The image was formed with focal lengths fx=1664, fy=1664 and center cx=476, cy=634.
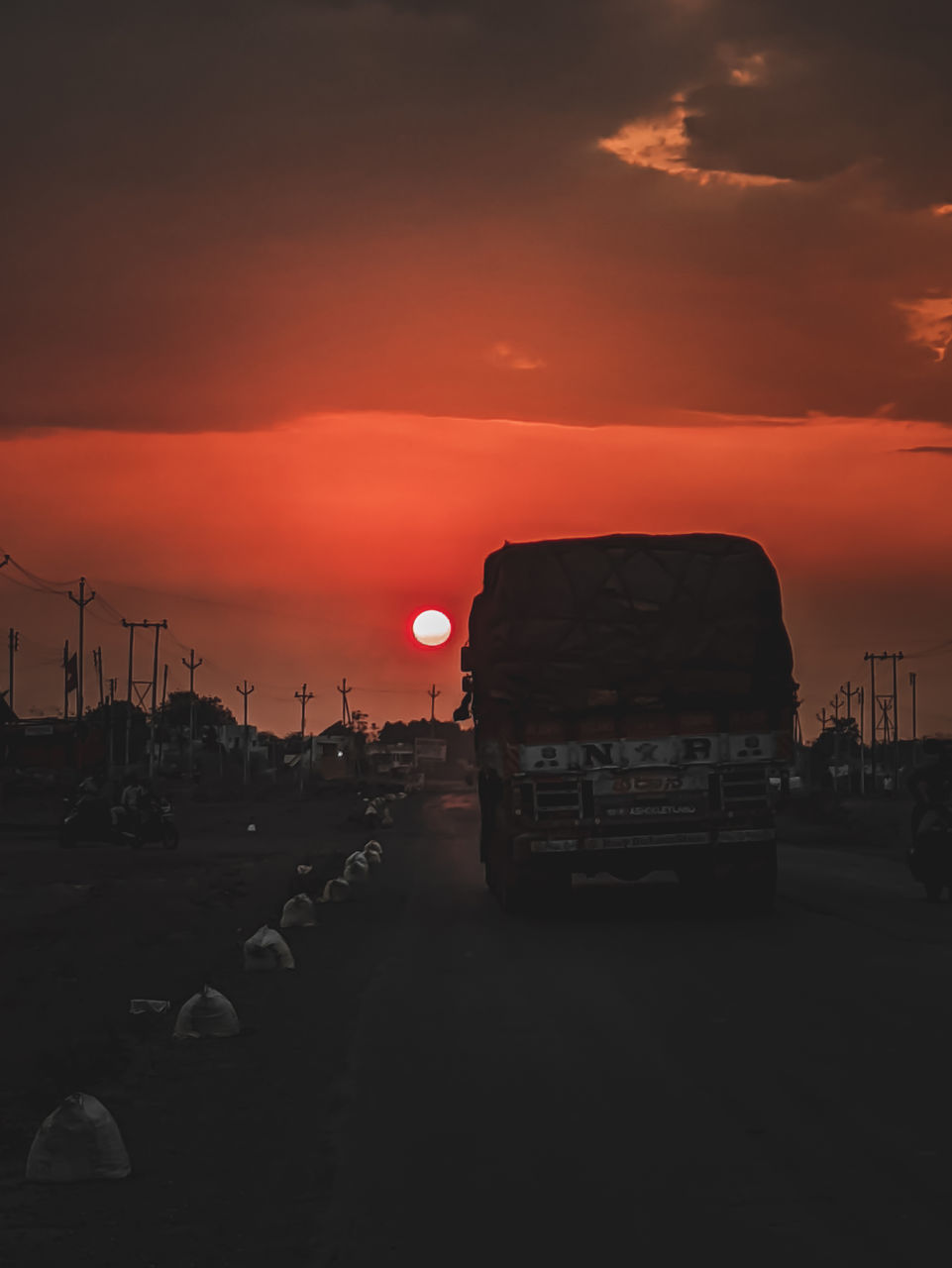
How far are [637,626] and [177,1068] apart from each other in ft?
33.8

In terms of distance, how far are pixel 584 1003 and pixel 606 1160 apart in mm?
4943

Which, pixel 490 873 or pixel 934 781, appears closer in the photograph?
pixel 934 781

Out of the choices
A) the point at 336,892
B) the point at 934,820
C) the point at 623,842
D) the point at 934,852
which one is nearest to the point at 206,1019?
the point at 623,842

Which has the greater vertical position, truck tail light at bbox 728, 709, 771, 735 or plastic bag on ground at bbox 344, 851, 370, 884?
truck tail light at bbox 728, 709, 771, 735

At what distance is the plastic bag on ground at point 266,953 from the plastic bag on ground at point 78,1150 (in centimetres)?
805

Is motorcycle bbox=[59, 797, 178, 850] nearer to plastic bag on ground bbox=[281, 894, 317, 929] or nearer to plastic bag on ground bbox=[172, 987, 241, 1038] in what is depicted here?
plastic bag on ground bbox=[281, 894, 317, 929]

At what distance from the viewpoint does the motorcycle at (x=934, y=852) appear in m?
20.6

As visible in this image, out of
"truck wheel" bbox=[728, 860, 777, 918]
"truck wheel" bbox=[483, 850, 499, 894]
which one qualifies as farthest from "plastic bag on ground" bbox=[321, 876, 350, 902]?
"truck wheel" bbox=[728, 860, 777, 918]

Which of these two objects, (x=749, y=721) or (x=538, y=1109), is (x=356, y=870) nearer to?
(x=749, y=721)

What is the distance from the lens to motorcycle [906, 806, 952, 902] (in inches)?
813

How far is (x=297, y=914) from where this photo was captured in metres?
19.8

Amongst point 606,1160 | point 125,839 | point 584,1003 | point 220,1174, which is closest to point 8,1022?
point 584,1003

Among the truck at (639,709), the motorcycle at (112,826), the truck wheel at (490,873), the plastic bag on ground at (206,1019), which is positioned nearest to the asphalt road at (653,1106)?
the plastic bag on ground at (206,1019)

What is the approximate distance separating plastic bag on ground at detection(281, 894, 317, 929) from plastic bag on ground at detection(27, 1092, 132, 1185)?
493 inches
